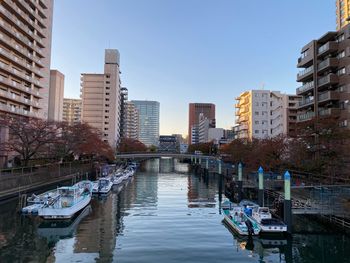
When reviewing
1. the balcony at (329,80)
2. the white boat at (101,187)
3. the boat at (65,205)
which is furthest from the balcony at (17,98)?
the balcony at (329,80)

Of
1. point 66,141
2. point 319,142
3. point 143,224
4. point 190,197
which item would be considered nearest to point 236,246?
point 143,224

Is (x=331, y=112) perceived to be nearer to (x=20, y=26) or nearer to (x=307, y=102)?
(x=307, y=102)

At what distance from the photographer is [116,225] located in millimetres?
31172

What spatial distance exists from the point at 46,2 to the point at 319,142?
8140 centimetres

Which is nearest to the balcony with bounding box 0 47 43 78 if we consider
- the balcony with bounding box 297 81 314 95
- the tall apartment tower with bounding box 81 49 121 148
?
the balcony with bounding box 297 81 314 95

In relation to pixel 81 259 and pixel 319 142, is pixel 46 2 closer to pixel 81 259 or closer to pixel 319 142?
pixel 319 142

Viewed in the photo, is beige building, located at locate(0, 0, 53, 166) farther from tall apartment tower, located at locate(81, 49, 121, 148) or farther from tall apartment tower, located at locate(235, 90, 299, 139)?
tall apartment tower, located at locate(235, 90, 299, 139)

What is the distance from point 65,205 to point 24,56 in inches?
2238

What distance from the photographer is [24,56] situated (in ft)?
262

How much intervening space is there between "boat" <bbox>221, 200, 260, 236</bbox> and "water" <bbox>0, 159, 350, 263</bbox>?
2.58ft

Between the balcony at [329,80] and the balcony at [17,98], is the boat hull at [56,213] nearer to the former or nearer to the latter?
the balcony at [329,80]

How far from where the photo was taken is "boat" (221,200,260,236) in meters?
26.9

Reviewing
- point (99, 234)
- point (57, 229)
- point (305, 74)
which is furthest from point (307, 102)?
point (57, 229)

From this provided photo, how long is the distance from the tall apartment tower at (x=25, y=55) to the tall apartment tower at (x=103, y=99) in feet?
187
